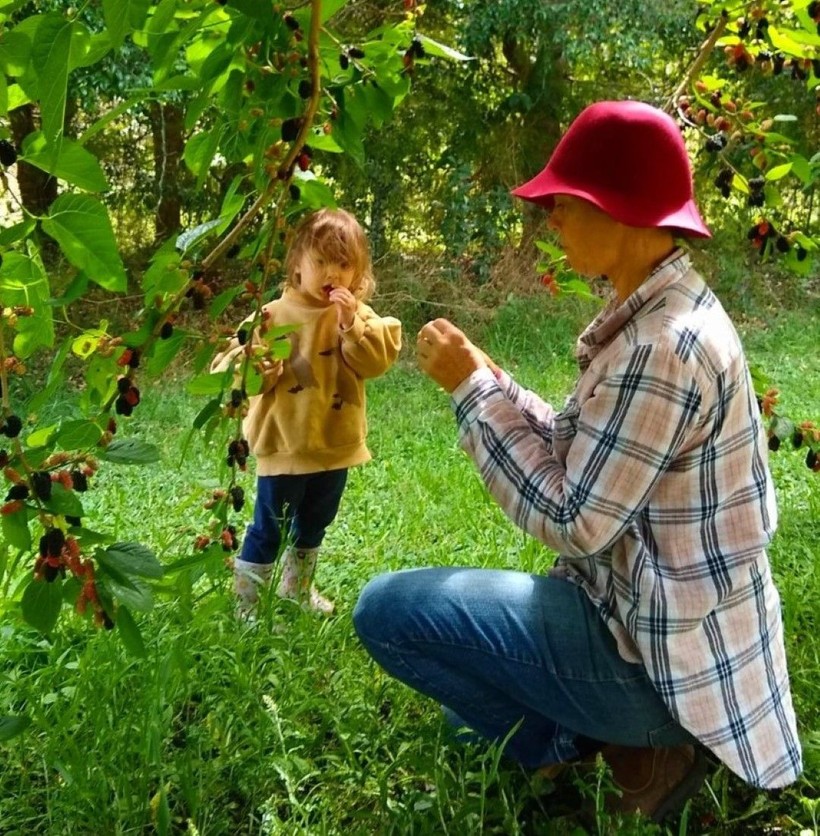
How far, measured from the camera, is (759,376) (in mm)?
1902

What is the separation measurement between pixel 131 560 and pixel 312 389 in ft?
4.31

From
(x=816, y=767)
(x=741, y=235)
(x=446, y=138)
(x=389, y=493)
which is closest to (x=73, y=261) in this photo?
(x=816, y=767)

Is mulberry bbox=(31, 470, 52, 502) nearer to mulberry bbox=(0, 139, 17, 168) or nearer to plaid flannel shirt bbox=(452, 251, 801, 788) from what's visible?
mulberry bbox=(0, 139, 17, 168)

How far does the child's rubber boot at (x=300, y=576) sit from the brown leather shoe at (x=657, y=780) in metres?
0.98

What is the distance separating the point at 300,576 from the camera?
8.19 feet

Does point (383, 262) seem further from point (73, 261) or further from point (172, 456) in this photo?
point (73, 261)

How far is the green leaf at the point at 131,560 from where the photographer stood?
114 centimetres

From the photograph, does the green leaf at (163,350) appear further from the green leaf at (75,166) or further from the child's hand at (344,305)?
the child's hand at (344,305)

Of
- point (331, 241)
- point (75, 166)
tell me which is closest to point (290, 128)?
point (75, 166)

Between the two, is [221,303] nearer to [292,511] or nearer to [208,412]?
[208,412]

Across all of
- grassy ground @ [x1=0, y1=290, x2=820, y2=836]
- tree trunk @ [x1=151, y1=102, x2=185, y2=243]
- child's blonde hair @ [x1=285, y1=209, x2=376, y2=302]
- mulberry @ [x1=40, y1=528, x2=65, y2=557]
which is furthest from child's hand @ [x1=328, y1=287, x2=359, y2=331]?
tree trunk @ [x1=151, y1=102, x2=185, y2=243]

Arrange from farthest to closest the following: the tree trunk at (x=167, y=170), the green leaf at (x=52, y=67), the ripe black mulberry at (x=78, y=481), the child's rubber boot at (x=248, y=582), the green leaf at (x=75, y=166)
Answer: the tree trunk at (x=167, y=170) < the child's rubber boot at (x=248, y=582) < the ripe black mulberry at (x=78, y=481) < the green leaf at (x=75, y=166) < the green leaf at (x=52, y=67)

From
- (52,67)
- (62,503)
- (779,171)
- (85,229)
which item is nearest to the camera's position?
(52,67)

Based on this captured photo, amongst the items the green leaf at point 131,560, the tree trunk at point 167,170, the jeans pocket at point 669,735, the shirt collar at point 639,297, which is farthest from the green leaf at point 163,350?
the tree trunk at point 167,170
